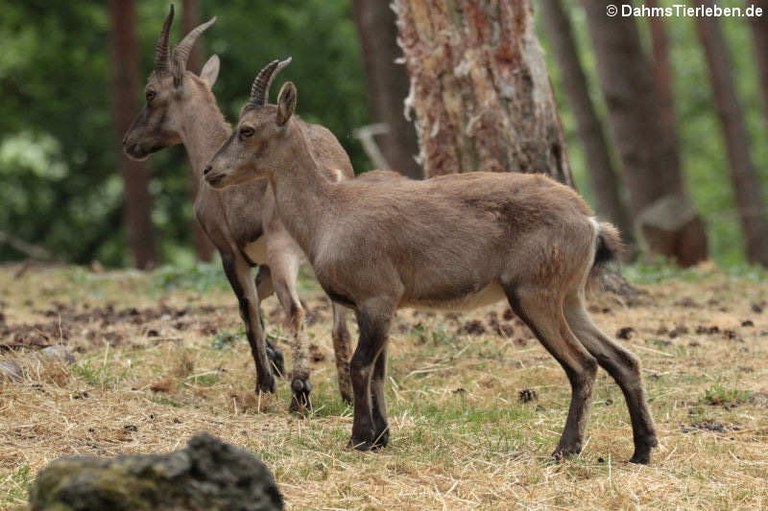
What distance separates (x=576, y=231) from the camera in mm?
6457

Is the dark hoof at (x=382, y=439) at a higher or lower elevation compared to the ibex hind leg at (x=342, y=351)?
lower

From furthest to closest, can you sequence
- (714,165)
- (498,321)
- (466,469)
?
(714,165) < (498,321) < (466,469)

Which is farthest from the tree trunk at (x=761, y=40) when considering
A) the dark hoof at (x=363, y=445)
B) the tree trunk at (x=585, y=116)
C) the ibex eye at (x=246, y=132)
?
the dark hoof at (x=363, y=445)

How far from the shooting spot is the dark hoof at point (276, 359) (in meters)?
8.72

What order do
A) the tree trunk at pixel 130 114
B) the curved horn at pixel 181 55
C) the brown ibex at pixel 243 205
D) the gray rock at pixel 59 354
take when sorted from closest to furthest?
1. the brown ibex at pixel 243 205
2. the gray rock at pixel 59 354
3. the curved horn at pixel 181 55
4. the tree trunk at pixel 130 114

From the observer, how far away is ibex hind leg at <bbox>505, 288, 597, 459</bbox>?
6.41 m

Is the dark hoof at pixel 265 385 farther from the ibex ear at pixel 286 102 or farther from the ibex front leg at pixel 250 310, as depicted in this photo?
the ibex ear at pixel 286 102

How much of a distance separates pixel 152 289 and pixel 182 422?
21.5 ft

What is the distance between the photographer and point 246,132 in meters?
7.09

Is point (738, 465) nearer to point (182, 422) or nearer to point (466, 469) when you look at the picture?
point (466, 469)

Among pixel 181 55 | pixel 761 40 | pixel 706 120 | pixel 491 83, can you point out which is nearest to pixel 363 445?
pixel 181 55

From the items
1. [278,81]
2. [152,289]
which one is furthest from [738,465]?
[278,81]

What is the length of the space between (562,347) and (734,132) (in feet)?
52.7

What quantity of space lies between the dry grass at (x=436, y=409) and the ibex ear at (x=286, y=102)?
1.78 m
